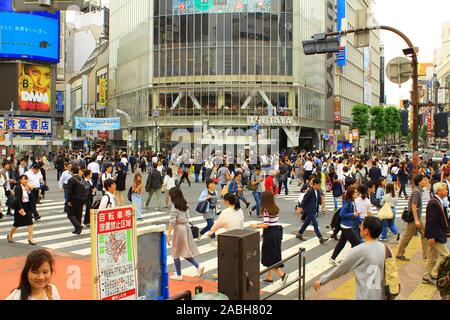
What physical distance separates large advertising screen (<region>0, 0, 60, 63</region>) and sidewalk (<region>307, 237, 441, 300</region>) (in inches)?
2246

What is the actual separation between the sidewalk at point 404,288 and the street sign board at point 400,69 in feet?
16.3

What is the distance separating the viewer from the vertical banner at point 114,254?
4.85m

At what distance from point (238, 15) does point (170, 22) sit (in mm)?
8303

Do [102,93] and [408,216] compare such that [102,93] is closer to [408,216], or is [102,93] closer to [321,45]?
[321,45]

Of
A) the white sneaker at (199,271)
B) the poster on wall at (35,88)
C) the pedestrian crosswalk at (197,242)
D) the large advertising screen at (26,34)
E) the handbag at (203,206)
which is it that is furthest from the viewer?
the poster on wall at (35,88)

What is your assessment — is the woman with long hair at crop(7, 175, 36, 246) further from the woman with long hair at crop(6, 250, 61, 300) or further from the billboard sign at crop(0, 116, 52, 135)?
the billboard sign at crop(0, 116, 52, 135)

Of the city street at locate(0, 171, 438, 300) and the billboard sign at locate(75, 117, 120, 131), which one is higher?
the billboard sign at locate(75, 117, 120, 131)

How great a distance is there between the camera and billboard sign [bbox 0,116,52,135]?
5823 cm

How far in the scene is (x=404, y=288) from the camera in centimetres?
764

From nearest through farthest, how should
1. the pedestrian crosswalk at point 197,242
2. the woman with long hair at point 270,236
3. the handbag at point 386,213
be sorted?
the woman with long hair at point 270,236
the pedestrian crosswalk at point 197,242
the handbag at point 386,213

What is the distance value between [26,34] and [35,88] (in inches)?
270

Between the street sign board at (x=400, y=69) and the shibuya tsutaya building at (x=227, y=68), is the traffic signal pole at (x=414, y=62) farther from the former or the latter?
the shibuya tsutaya building at (x=227, y=68)

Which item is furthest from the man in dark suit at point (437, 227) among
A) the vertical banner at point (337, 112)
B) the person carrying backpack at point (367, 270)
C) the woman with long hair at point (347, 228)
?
the vertical banner at point (337, 112)

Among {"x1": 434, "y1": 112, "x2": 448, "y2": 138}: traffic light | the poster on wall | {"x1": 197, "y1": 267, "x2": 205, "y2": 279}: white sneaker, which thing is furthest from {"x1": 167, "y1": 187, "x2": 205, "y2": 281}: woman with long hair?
the poster on wall
